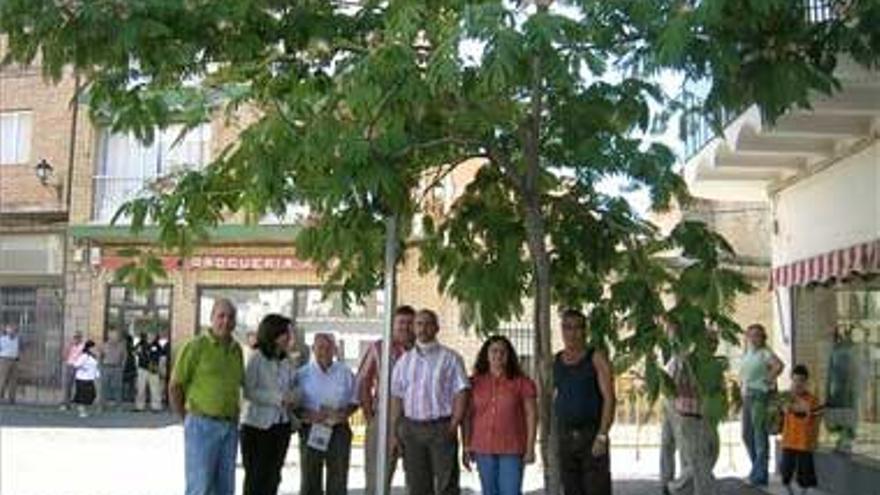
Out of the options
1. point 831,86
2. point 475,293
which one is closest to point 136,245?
point 475,293

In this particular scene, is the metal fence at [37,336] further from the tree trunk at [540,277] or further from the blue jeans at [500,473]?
the tree trunk at [540,277]

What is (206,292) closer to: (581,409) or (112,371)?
(112,371)

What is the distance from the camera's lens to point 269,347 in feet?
35.1

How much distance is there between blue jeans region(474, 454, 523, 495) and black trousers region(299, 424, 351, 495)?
1.81 m

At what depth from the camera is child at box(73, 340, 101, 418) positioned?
27.5 m

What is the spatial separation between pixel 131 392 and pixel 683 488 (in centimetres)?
1824

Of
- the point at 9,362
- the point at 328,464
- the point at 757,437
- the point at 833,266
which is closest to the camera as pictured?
the point at 328,464

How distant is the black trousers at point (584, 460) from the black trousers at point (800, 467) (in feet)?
15.7

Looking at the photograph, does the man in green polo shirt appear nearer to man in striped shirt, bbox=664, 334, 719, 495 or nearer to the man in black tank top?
the man in black tank top

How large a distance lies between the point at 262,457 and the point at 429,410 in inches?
64.7

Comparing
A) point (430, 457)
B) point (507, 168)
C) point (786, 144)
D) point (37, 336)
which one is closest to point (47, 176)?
point (37, 336)

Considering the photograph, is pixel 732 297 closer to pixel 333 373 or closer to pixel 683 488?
pixel 333 373

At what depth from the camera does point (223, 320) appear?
10.1 metres

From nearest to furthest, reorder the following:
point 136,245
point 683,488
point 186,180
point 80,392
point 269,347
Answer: point 186,180 < point 136,245 < point 269,347 < point 683,488 < point 80,392
